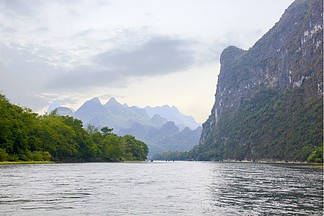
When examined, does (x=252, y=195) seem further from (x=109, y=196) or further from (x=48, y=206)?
(x=48, y=206)

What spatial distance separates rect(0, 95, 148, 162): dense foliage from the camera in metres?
93.0

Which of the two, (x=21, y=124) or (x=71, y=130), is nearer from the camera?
(x=21, y=124)

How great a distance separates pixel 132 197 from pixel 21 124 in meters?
77.8

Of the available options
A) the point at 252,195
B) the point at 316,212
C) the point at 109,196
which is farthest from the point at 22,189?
the point at 316,212

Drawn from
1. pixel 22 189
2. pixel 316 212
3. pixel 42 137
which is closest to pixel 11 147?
pixel 42 137

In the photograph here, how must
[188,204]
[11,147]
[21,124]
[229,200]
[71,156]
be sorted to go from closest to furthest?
[188,204] < [229,200] < [11,147] < [21,124] < [71,156]

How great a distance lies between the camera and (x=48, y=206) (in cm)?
2330

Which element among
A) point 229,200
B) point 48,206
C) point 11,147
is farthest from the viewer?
point 11,147

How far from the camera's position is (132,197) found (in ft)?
96.2

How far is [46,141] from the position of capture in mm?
122250

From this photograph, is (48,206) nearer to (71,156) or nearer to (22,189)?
(22,189)

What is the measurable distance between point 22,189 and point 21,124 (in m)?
72.4

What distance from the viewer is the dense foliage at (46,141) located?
93.0 m

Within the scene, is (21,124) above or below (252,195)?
above
